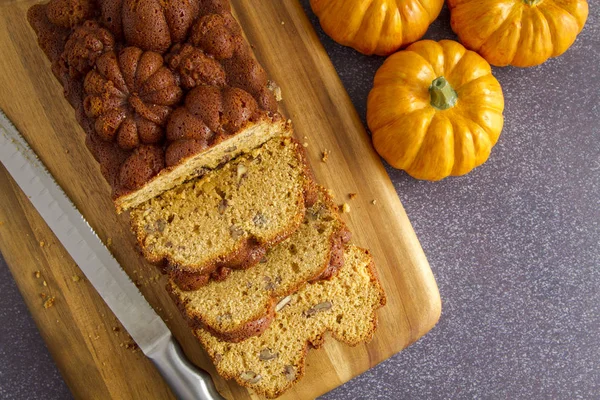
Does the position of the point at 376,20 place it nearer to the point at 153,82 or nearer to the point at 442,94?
the point at 442,94

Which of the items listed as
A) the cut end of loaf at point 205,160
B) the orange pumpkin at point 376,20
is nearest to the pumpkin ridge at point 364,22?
the orange pumpkin at point 376,20

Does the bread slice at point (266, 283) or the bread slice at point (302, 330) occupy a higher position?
the bread slice at point (266, 283)

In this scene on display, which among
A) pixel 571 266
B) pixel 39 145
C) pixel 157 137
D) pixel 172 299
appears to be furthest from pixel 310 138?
pixel 571 266

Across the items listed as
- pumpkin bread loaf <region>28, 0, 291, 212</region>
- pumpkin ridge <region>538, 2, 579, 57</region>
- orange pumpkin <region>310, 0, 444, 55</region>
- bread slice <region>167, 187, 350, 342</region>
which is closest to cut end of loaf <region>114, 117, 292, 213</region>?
pumpkin bread loaf <region>28, 0, 291, 212</region>

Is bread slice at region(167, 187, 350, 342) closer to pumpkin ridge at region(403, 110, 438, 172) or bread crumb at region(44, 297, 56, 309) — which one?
pumpkin ridge at region(403, 110, 438, 172)

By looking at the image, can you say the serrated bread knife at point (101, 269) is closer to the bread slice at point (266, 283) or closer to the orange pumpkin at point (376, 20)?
the bread slice at point (266, 283)

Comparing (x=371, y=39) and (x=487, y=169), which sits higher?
(x=371, y=39)

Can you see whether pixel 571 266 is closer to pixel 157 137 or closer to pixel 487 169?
pixel 487 169
